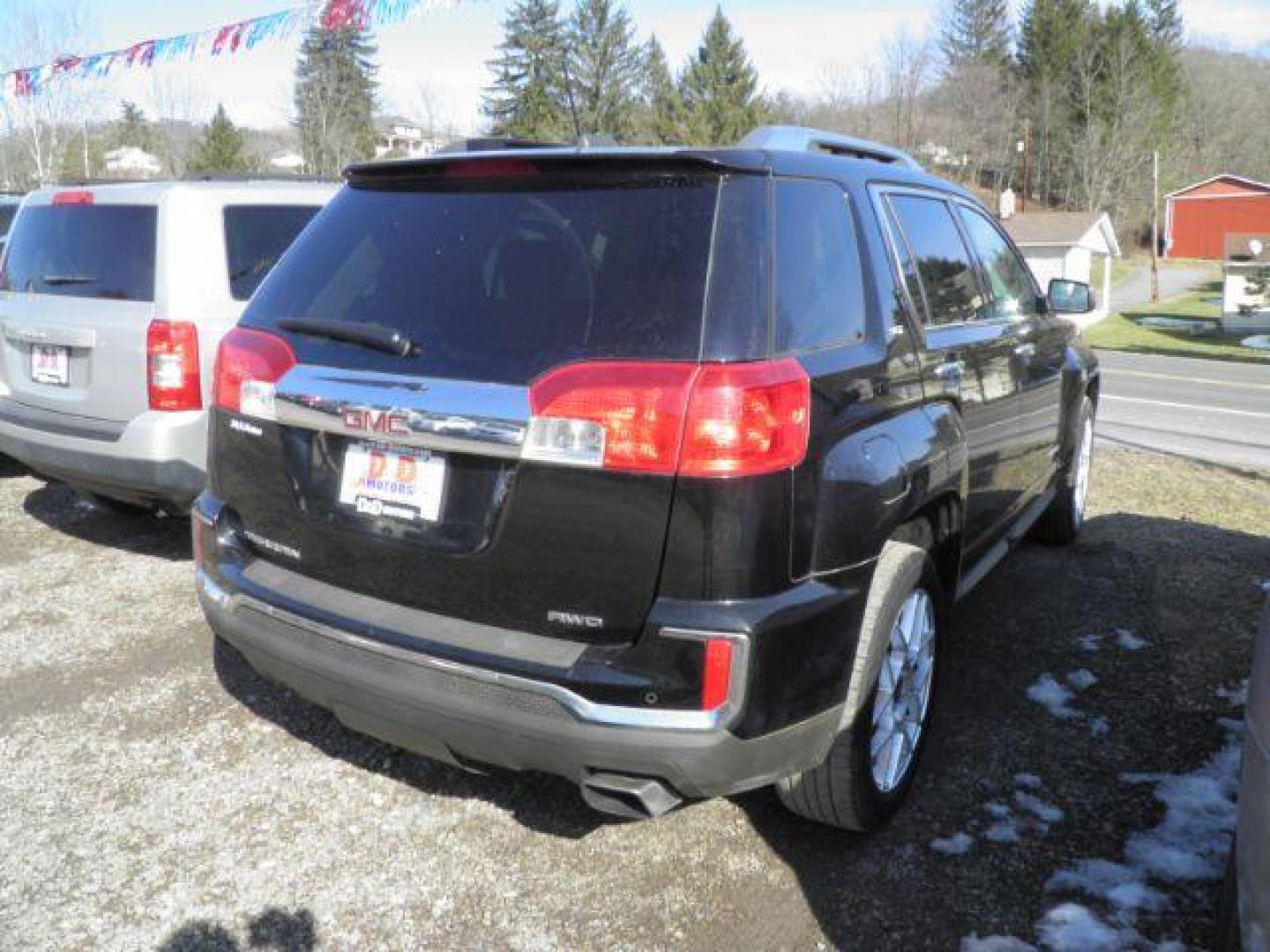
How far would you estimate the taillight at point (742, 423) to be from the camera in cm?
219

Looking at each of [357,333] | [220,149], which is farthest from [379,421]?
[220,149]

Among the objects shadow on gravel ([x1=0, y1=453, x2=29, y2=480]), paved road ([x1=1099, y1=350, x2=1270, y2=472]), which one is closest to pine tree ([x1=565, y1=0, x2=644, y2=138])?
paved road ([x1=1099, y1=350, x2=1270, y2=472])

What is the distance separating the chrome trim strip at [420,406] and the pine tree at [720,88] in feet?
177

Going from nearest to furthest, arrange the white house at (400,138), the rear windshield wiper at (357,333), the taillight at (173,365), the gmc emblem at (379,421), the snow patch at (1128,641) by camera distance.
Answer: the gmc emblem at (379,421) → the rear windshield wiper at (357,333) → the snow patch at (1128,641) → the taillight at (173,365) → the white house at (400,138)

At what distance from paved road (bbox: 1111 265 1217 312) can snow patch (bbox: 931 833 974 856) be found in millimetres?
39701

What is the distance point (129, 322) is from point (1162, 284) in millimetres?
52153

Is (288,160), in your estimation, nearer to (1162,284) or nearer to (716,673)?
(1162,284)

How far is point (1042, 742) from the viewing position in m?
3.49

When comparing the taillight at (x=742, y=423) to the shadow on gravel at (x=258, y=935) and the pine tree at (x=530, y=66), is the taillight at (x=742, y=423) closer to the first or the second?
the shadow on gravel at (x=258, y=935)

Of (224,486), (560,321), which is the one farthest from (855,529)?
(224,486)

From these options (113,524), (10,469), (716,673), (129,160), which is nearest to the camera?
(716,673)

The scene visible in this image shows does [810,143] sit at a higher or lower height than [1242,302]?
lower

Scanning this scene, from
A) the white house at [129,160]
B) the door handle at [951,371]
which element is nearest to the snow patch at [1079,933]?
the door handle at [951,371]

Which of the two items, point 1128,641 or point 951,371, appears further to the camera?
point 1128,641
